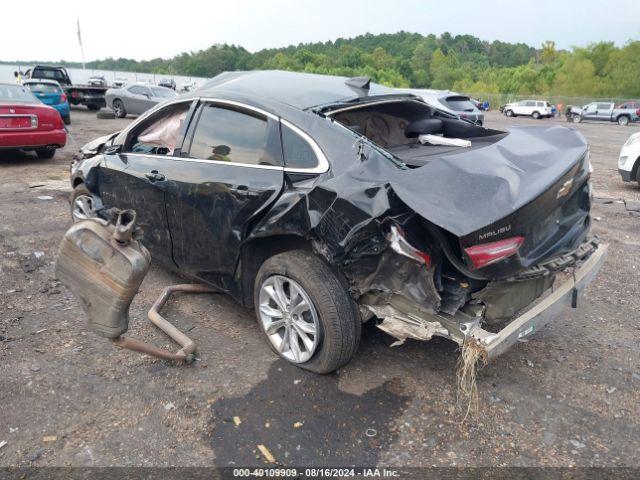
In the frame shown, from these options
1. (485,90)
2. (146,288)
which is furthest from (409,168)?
(485,90)

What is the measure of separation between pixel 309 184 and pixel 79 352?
6.48ft

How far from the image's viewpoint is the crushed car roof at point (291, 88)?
3.52 metres

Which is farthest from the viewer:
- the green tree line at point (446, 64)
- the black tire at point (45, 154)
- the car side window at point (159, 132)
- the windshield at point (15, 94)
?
the green tree line at point (446, 64)

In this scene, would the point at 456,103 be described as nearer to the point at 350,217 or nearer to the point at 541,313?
the point at 541,313

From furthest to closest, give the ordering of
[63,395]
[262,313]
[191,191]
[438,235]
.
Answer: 1. [191,191]
2. [262,313]
3. [63,395]
4. [438,235]

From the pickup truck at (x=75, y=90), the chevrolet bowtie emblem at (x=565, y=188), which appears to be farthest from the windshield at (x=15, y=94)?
the pickup truck at (x=75, y=90)

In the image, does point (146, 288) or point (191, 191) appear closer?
point (191, 191)

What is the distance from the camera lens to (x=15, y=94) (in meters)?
9.84

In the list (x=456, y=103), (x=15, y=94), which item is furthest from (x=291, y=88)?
(x=456, y=103)

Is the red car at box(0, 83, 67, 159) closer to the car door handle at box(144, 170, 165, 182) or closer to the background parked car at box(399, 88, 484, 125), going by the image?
the car door handle at box(144, 170, 165, 182)

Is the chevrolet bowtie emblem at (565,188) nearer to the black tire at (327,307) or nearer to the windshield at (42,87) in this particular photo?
the black tire at (327,307)

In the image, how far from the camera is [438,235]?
2564 millimetres

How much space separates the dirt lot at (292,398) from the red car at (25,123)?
19.5 feet

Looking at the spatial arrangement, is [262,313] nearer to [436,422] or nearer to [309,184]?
[309,184]
